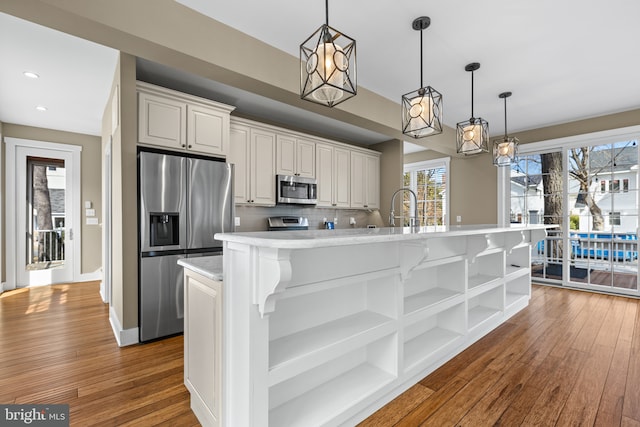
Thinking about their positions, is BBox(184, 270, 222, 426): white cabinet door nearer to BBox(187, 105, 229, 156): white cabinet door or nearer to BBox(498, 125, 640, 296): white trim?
BBox(187, 105, 229, 156): white cabinet door

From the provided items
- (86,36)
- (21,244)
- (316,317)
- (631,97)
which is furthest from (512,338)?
(21,244)

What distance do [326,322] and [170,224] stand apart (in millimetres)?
1894

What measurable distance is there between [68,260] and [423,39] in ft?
20.4

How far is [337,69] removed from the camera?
168 centimetres

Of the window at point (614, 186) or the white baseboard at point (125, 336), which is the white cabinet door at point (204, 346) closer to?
the white baseboard at point (125, 336)

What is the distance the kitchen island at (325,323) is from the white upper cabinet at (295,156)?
2587 millimetres

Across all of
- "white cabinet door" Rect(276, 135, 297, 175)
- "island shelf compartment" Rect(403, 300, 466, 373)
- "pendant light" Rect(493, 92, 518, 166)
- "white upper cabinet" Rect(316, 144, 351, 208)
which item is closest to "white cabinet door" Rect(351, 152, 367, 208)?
"white upper cabinet" Rect(316, 144, 351, 208)

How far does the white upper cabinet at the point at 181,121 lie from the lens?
2785 mm

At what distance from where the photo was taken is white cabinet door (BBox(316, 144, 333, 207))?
15.6 ft

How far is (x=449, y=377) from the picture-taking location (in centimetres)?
210

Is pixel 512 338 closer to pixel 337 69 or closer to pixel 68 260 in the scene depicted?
pixel 337 69

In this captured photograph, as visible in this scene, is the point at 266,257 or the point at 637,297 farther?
the point at 637,297

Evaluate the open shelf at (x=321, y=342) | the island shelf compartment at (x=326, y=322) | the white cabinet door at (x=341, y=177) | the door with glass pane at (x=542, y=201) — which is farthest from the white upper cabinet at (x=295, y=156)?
the door with glass pane at (x=542, y=201)

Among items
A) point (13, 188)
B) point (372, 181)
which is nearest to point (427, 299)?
point (372, 181)
